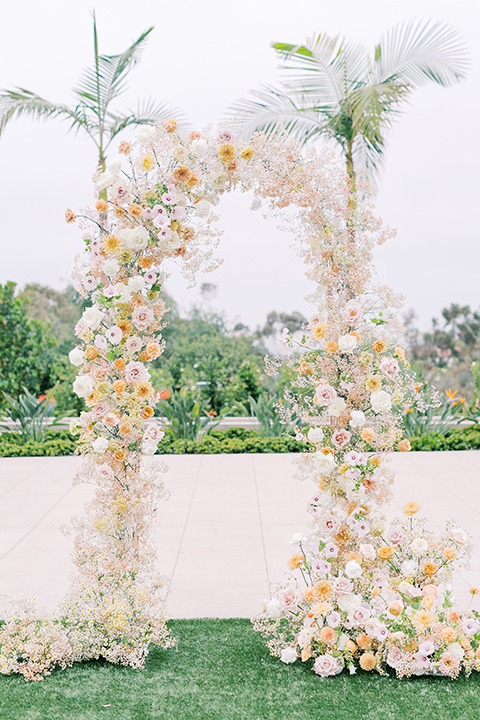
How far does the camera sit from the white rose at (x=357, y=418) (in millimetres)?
3424

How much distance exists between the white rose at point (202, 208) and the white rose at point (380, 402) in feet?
3.90

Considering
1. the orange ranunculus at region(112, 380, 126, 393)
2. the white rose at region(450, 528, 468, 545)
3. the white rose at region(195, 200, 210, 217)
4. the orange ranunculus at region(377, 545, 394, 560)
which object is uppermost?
the white rose at region(195, 200, 210, 217)

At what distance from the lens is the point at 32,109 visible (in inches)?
418

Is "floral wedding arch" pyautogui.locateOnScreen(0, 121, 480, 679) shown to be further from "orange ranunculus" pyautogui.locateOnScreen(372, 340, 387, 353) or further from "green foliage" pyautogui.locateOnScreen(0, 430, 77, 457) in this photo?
"green foliage" pyautogui.locateOnScreen(0, 430, 77, 457)

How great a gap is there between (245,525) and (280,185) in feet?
9.81

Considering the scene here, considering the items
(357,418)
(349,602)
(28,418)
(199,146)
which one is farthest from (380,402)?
(28,418)

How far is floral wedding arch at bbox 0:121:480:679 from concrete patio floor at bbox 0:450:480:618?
50 cm

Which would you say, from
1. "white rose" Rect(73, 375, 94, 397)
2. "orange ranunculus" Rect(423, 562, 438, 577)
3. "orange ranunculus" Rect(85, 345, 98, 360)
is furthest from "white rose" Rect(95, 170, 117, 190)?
"orange ranunculus" Rect(423, 562, 438, 577)

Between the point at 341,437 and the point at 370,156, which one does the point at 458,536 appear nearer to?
the point at 341,437

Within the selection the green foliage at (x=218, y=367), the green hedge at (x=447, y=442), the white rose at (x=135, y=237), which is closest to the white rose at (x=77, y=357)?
the white rose at (x=135, y=237)

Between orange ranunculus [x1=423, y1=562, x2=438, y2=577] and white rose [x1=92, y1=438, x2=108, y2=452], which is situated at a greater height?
white rose [x1=92, y1=438, x2=108, y2=452]

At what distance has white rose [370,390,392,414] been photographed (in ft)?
11.2

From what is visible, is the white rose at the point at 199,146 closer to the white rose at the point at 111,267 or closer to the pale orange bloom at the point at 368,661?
the white rose at the point at 111,267

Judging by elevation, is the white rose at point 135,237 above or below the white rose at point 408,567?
above
